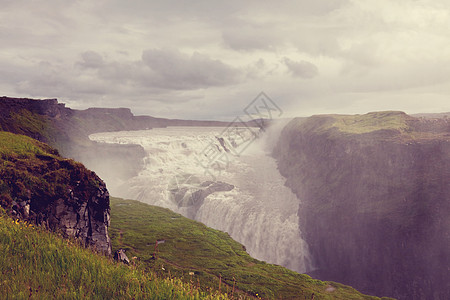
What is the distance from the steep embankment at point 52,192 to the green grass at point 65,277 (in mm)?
14547

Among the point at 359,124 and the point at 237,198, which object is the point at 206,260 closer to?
the point at 237,198

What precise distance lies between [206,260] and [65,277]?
4636 centimetres

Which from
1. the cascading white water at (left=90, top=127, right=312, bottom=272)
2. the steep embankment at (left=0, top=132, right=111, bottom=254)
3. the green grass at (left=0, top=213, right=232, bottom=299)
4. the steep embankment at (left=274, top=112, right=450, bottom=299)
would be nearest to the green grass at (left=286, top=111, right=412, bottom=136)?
the steep embankment at (left=274, top=112, right=450, bottom=299)

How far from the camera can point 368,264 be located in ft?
289

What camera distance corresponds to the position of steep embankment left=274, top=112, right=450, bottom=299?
80062 mm

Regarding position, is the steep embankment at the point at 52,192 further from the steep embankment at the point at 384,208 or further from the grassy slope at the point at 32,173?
the steep embankment at the point at 384,208

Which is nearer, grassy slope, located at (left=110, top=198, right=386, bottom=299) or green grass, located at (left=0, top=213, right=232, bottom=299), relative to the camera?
green grass, located at (left=0, top=213, right=232, bottom=299)

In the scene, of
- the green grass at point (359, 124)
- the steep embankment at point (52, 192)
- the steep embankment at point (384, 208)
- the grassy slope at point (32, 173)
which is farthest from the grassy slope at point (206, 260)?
the green grass at point (359, 124)

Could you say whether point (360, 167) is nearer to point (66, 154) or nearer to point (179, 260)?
point (179, 260)

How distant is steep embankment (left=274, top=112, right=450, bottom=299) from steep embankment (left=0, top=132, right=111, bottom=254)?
80.9 metres

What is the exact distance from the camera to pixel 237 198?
11850cm

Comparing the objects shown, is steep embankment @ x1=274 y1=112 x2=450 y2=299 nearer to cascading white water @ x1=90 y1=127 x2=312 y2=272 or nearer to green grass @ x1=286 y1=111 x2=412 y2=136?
green grass @ x1=286 y1=111 x2=412 y2=136

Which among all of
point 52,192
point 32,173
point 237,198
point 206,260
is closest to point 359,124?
point 237,198

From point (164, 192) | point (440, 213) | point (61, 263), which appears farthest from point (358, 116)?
point (61, 263)
